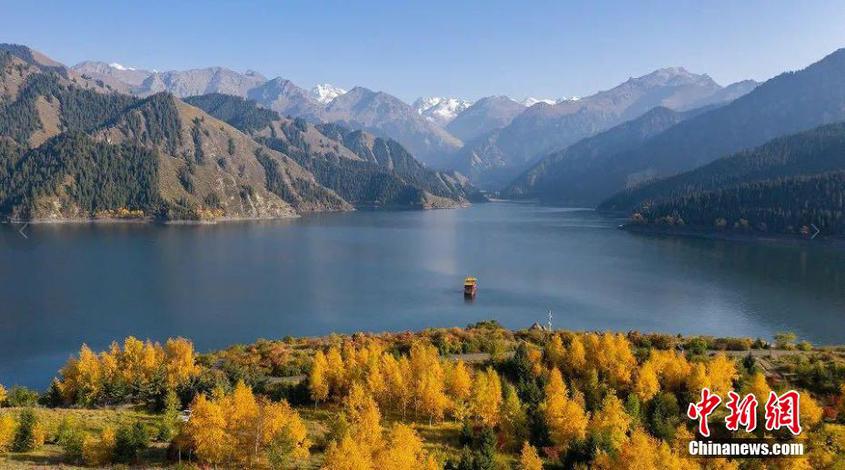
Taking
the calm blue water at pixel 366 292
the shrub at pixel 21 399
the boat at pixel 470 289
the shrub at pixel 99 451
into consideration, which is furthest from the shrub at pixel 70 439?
the boat at pixel 470 289

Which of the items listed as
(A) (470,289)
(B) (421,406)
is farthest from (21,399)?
(A) (470,289)

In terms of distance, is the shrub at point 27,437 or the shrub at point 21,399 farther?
the shrub at point 21,399

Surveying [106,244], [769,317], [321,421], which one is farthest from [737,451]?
[106,244]

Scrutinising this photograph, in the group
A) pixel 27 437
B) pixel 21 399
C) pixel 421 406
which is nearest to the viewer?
pixel 27 437

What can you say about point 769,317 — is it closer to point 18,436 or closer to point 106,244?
point 18,436

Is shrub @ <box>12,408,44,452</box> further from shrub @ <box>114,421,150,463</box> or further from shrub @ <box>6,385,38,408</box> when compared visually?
shrub @ <box>6,385,38,408</box>

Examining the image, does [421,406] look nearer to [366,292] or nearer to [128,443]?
[128,443]

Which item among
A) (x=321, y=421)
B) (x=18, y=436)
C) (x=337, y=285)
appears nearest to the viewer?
(x=18, y=436)

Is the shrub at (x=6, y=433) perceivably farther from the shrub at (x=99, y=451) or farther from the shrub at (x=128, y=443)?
the shrub at (x=128, y=443)
